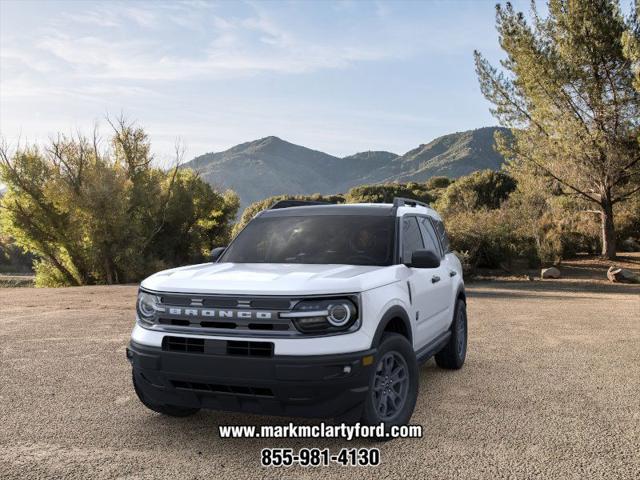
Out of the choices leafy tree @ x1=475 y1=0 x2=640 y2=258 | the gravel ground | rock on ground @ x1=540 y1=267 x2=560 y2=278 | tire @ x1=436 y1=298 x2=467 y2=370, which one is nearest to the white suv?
the gravel ground

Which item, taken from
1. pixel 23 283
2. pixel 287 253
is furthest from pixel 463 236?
pixel 23 283

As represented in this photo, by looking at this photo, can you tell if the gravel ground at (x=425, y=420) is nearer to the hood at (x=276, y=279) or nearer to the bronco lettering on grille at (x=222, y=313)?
the bronco lettering on grille at (x=222, y=313)

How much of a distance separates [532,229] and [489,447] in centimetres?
2385

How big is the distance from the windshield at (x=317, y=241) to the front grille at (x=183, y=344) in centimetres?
142

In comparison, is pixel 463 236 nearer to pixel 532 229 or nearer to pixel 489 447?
pixel 532 229

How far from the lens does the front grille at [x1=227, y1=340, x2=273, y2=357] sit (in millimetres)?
3939

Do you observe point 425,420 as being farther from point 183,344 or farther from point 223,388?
point 183,344

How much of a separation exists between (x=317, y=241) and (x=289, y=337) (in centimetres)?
165

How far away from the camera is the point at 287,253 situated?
5.42m

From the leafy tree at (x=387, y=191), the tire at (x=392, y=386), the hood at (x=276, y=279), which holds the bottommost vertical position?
the tire at (x=392, y=386)

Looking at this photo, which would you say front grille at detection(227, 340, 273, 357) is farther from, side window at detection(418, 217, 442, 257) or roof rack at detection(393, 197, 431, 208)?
side window at detection(418, 217, 442, 257)

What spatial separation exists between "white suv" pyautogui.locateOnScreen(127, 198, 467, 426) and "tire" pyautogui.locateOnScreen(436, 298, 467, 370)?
1.71 m

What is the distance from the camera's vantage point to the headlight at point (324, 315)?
3959 millimetres

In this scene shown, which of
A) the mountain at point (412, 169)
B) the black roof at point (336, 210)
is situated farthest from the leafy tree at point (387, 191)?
the mountain at point (412, 169)
